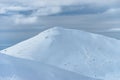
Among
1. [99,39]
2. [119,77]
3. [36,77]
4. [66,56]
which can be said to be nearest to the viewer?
[36,77]

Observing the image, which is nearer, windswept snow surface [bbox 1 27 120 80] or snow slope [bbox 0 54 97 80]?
snow slope [bbox 0 54 97 80]

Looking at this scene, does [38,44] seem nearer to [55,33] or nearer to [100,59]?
[55,33]

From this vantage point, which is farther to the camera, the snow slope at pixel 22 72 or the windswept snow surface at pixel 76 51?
the windswept snow surface at pixel 76 51

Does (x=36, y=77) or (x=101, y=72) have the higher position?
(x=36, y=77)

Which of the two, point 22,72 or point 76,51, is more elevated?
point 22,72

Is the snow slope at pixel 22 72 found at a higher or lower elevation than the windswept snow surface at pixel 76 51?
higher

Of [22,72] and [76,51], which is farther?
[76,51]

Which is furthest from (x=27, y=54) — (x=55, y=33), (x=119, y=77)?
(x=119, y=77)

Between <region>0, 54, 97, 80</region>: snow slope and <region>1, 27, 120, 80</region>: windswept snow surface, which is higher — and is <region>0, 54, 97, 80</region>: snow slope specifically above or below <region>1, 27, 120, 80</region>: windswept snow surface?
above
